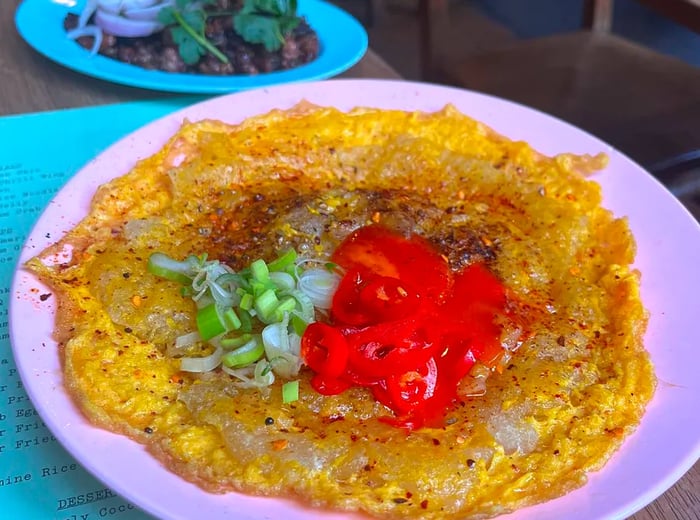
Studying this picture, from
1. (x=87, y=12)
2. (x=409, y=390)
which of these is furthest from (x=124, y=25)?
(x=409, y=390)

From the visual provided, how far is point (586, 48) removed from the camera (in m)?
3.86

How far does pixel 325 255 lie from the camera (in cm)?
200

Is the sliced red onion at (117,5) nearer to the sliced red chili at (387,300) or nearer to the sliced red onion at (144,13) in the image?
the sliced red onion at (144,13)

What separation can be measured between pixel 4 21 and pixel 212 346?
2.43 metres

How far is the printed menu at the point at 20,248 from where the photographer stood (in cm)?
148

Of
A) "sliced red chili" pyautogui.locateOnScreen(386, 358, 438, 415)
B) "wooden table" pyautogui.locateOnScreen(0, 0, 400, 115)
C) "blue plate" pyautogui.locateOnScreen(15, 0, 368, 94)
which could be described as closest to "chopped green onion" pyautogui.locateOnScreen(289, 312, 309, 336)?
"sliced red chili" pyautogui.locateOnScreen(386, 358, 438, 415)

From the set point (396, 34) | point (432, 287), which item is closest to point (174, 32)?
point (432, 287)

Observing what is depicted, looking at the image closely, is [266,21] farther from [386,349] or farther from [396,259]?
[386,349]

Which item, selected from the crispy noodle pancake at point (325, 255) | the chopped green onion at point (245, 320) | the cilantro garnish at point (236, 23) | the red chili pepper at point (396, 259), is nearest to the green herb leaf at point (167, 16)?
the cilantro garnish at point (236, 23)

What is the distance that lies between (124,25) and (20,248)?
129 centimetres

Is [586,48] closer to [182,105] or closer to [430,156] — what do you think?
Answer: [430,156]

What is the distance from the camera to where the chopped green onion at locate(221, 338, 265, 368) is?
1645mm

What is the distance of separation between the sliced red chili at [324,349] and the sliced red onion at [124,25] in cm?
189

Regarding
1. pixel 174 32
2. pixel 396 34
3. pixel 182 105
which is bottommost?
pixel 396 34
